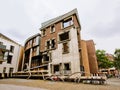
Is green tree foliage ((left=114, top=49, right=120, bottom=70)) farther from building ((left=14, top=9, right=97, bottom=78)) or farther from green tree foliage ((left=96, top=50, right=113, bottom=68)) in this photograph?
building ((left=14, top=9, right=97, bottom=78))

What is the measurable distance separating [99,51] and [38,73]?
1003 inches

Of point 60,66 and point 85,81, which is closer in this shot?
point 85,81

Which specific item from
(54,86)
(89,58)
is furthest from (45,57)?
(54,86)

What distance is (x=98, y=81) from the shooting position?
1099 cm

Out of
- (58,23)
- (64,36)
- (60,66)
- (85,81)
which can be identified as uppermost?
(58,23)

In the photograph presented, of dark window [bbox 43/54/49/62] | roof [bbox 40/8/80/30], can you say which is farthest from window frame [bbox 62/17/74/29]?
dark window [bbox 43/54/49/62]

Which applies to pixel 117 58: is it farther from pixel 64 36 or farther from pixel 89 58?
pixel 64 36

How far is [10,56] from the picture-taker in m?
26.3

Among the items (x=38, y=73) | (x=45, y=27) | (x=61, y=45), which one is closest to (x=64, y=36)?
(x=61, y=45)

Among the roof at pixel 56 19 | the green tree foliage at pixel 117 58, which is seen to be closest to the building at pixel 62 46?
the roof at pixel 56 19

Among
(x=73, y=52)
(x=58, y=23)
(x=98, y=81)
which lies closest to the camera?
(x=98, y=81)

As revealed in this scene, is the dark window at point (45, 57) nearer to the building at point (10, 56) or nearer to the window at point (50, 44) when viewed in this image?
the window at point (50, 44)

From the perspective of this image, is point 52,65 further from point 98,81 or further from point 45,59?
point 98,81

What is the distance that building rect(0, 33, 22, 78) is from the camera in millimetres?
24131
